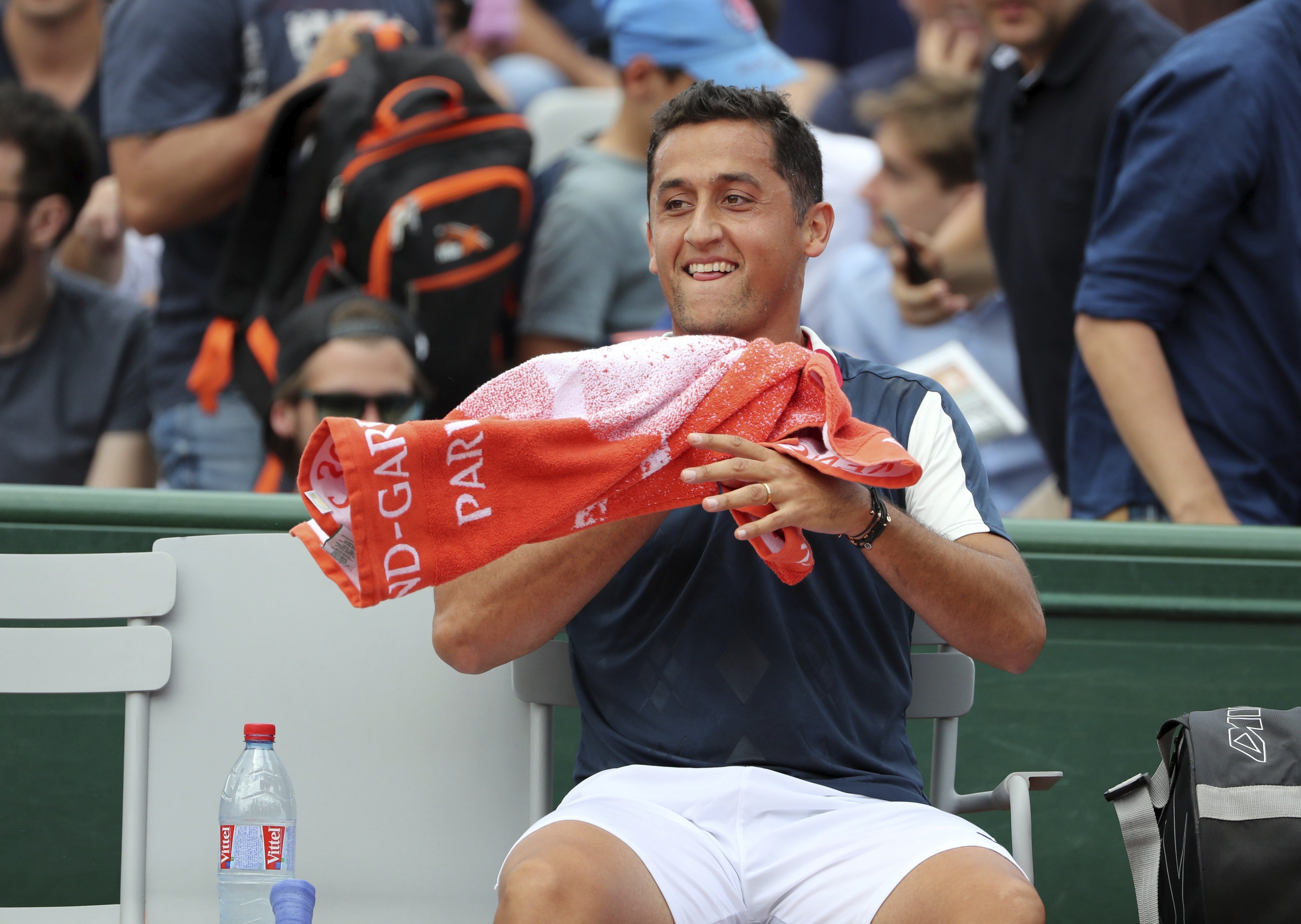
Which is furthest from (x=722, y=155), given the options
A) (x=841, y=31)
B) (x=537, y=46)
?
(x=537, y=46)

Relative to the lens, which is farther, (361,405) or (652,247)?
(361,405)

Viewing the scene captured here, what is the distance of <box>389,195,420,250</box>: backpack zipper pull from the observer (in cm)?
346

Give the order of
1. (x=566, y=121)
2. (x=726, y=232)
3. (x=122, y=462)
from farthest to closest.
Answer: (x=566, y=121) < (x=122, y=462) < (x=726, y=232)

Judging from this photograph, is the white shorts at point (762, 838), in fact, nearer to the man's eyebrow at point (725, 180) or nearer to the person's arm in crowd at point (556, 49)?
the man's eyebrow at point (725, 180)

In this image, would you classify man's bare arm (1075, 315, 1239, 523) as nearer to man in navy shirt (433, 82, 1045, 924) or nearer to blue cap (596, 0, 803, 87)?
man in navy shirt (433, 82, 1045, 924)

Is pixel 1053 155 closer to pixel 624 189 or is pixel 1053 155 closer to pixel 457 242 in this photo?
pixel 624 189

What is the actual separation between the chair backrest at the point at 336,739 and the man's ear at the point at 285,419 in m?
0.96

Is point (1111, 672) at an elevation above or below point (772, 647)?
below

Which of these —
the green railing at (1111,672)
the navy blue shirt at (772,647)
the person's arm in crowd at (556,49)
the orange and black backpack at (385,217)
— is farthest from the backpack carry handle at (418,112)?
the person's arm in crowd at (556,49)

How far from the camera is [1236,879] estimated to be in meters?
2.07

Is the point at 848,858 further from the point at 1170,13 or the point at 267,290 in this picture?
the point at 1170,13

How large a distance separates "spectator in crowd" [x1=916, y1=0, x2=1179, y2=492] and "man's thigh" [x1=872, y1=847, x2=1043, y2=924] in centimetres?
182

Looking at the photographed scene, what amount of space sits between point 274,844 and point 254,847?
3 centimetres

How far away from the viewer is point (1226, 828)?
2086 millimetres
